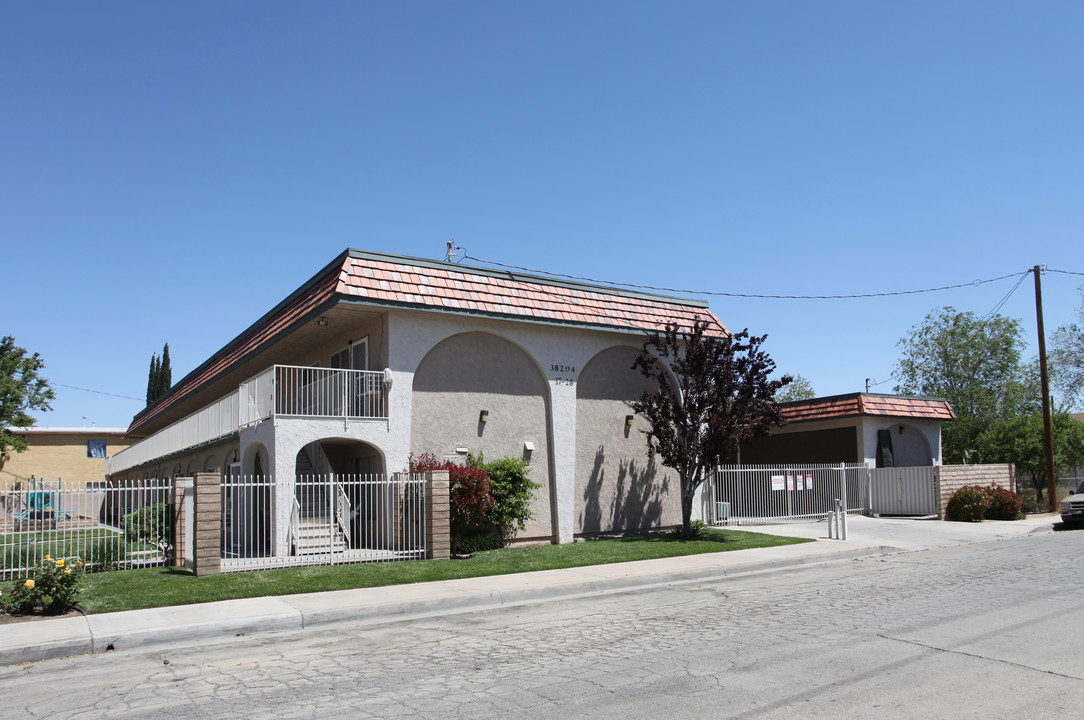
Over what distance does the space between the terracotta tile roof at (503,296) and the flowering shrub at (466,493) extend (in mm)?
3475

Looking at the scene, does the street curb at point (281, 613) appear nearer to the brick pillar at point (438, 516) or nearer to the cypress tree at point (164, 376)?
the brick pillar at point (438, 516)

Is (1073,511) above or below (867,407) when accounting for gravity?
below

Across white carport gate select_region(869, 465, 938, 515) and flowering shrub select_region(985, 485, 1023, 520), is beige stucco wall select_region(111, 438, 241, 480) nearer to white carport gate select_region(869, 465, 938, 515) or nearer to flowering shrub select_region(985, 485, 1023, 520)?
white carport gate select_region(869, 465, 938, 515)

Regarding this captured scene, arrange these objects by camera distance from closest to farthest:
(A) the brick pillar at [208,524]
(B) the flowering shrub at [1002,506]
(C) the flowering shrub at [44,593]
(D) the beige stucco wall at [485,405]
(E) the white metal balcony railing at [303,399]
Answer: (C) the flowering shrub at [44,593] → (A) the brick pillar at [208,524] → (E) the white metal balcony railing at [303,399] → (D) the beige stucco wall at [485,405] → (B) the flowering shrub at [1002,506]

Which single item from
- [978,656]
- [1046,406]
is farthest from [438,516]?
[1046,406]

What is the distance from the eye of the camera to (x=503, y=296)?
19.2m

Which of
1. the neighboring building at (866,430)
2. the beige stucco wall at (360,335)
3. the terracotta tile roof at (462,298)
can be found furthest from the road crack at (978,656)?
the neighboring building at (866,430)

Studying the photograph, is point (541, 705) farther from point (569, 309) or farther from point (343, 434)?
point (569, 309)

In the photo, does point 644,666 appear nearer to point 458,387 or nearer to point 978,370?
point 458,387

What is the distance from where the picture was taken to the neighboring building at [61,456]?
152 feet

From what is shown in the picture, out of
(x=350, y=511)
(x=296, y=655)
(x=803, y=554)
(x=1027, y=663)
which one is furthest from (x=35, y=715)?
(x=803, y=554)

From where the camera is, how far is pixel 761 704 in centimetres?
614

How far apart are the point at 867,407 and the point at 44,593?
23687 mm

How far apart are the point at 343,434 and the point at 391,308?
283cm
